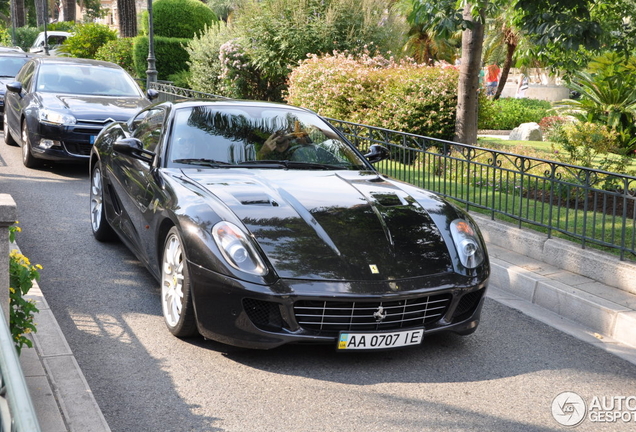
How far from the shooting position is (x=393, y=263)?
4.55 meters

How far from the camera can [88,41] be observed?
29047 mm

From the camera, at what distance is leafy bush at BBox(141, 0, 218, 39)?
1038 inches

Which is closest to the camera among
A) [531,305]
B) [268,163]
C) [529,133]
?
[268,163]

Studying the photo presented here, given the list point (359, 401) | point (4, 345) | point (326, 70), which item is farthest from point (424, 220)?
point (326, 70)

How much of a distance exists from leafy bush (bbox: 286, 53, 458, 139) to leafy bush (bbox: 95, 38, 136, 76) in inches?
549

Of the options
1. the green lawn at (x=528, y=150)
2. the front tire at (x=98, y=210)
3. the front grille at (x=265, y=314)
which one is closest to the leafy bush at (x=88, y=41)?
the green lawn at (x=528, y=150)

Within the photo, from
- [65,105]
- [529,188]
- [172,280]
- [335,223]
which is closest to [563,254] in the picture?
[529,188]

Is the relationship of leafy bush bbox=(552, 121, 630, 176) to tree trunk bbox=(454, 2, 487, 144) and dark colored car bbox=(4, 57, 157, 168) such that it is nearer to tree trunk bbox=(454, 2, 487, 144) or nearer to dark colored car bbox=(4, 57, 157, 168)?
tree trunk bbox=(454, 2, 487, 144)

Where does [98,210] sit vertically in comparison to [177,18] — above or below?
below

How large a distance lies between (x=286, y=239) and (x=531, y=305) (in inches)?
103

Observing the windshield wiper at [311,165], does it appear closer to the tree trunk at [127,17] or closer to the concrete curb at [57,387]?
the concrete curb at [57,387]

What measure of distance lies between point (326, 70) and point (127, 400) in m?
12.0

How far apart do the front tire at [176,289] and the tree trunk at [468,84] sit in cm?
886

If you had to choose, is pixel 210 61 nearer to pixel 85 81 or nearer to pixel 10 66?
pixel 10 66
